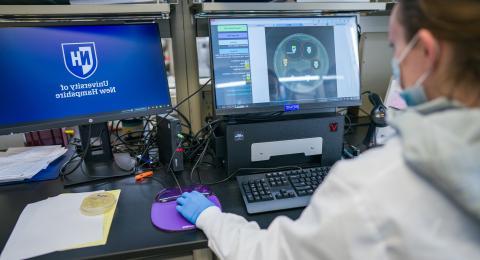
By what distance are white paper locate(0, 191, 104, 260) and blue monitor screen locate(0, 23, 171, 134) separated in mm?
293

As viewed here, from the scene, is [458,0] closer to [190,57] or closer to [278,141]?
[278,141]

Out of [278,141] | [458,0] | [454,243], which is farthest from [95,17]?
[454,243]

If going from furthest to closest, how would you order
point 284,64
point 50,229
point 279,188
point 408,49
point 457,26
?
point 284,64 < point 279,188 < point 50,229 < point 408,49 < point 457,26

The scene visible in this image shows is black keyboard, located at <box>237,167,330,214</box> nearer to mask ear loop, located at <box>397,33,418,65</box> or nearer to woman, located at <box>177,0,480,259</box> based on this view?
woman, located at <box>177,0,480,259</box>

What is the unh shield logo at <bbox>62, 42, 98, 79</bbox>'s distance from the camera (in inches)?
39.0

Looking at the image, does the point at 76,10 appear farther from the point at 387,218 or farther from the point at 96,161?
the point at 387,218

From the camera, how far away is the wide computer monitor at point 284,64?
40.1 inches

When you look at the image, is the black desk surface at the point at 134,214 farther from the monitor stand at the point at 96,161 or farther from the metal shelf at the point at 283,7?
the metal shelf at the point at 283,7

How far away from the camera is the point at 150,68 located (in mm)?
1100

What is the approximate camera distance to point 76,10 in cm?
98

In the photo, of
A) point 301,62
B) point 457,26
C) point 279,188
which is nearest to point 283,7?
point 301,62

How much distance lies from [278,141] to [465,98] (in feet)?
2.09

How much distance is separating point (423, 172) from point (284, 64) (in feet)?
2.34

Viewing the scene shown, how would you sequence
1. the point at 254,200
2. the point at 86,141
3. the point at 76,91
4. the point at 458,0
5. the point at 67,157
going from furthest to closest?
the point at 67,157, the point at 86,141, the point at 76,91, the point at 254,200, the point at 458,0
